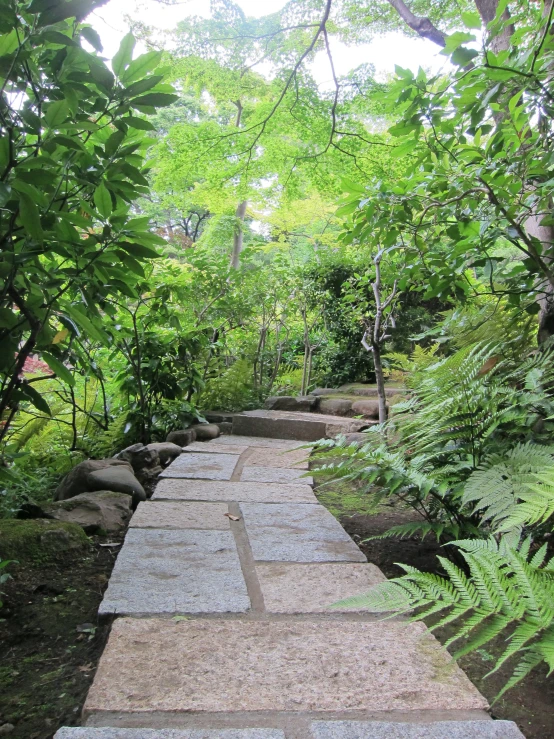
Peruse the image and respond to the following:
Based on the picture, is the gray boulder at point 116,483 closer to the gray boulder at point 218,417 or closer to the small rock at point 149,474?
the small rock at point 149,474

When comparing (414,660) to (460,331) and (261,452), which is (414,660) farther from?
(261,452)

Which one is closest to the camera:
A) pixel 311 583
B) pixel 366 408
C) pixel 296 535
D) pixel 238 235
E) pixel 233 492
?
pixel 311 583

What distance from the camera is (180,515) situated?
7.36ft

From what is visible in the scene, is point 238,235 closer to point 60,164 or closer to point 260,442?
point 260,442

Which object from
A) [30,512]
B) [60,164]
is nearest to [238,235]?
[30,512]

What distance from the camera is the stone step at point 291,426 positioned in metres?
4.71

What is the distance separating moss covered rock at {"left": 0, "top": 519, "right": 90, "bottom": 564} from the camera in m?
1.82

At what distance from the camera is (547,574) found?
880 mm

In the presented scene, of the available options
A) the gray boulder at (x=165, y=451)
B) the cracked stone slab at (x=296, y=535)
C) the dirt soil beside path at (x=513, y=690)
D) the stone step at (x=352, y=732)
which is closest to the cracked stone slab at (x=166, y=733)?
the stone step at (x=352, y=732)

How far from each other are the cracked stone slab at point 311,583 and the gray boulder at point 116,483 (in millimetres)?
1274

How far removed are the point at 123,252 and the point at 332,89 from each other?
608 centimetres

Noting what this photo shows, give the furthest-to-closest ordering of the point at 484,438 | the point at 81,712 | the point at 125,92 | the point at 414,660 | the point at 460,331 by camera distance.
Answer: the point at 460,331
the point at 484,438
the point at 125,92
the point at 414,660
the point at 81,712

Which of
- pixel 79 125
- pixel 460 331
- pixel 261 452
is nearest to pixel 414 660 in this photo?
pixel 79 125

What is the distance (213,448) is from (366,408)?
2.40 meters
